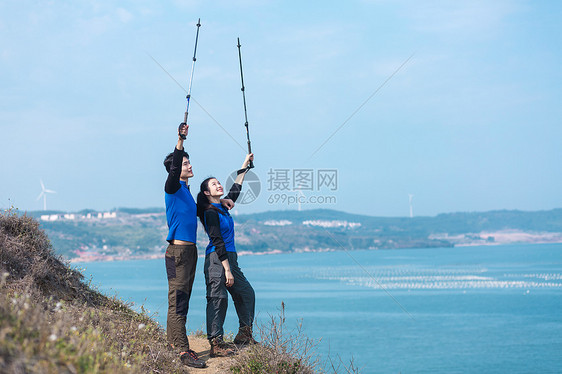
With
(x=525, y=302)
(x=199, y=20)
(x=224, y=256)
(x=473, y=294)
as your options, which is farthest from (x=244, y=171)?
(x=473, y=294)

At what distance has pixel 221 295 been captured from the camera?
659cm

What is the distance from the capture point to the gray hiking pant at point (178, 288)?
6273 mm

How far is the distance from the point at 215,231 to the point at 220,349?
1495mm

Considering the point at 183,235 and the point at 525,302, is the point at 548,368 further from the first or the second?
the point at 183,235

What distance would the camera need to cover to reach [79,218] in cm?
19762

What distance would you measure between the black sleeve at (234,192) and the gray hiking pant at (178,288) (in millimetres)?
938

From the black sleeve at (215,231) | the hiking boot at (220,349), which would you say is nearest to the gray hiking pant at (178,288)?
the black sleeve at (215,231)

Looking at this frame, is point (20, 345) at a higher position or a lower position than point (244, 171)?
lower

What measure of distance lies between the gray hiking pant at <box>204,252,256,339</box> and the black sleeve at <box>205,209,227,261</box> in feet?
0.64

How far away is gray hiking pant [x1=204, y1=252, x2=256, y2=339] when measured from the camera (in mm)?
6598

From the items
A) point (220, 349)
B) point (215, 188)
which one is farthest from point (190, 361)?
point (215, 188)

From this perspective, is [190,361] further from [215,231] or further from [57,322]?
[57,322]

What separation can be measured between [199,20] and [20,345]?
225 inches

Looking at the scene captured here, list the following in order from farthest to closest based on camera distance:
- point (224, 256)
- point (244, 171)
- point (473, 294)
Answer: point (473, 294) → point (244, 171) → point (224, 256)
